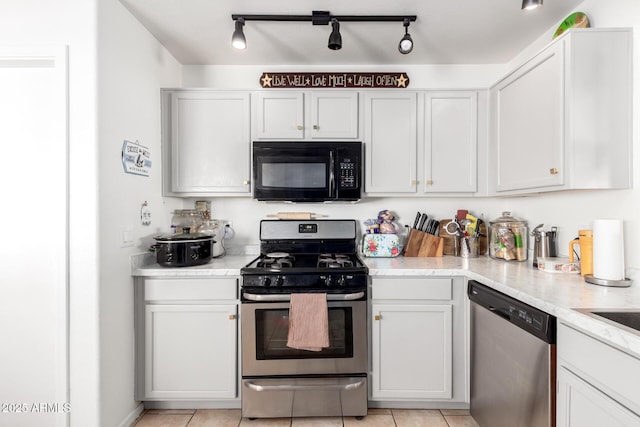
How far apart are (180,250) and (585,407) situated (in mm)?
2080

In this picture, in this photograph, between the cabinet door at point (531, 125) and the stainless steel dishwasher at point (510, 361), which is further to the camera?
the cabinet door at point (531, 125)

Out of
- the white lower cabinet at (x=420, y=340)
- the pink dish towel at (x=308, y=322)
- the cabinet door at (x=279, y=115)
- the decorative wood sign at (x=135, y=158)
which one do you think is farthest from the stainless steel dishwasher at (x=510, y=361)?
the decorative wood sign at (x=135, y=158)

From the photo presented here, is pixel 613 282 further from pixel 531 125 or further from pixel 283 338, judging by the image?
pixel 283 338

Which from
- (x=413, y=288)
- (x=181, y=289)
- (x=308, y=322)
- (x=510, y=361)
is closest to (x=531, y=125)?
(x=413, y=288)

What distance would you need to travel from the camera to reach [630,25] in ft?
5.19

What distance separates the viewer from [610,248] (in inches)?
59.5

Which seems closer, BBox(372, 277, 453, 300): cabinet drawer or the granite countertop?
the granite countertop

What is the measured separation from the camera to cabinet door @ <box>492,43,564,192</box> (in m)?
1.66

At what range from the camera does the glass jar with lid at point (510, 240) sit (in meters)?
2.22

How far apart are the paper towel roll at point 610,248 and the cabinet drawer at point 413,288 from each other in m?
0.74

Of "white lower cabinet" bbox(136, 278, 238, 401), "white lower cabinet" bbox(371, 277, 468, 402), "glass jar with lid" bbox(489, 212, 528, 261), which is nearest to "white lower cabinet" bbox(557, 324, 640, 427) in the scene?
"white lower cabinet" bbox(371, 277, 468, 402)

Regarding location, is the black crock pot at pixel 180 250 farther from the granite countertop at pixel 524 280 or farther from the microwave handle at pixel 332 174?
the microwave handle at pixel 332 174

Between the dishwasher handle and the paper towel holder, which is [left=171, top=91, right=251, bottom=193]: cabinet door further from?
the paper towel holder

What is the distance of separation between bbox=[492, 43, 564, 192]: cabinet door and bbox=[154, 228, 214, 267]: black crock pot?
6.87 feet
